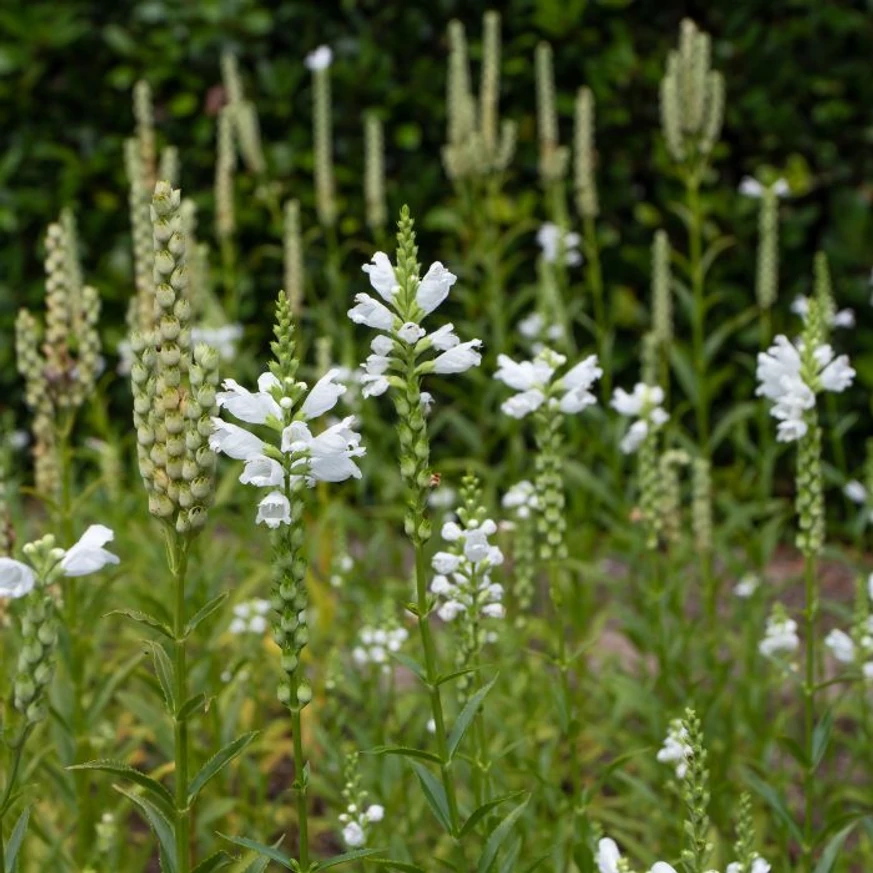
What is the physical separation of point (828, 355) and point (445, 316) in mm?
4117

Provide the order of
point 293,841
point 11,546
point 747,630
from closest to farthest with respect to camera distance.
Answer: point 11,546, point 293,841, point 747,630

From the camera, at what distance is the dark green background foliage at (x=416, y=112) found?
277 inches

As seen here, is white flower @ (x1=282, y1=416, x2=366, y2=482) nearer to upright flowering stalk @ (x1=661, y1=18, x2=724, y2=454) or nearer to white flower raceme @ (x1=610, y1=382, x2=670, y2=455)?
white flower raceme @ (x1=610, y1=382, x2=670, y2=455)

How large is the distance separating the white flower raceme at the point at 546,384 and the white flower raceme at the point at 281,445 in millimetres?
860

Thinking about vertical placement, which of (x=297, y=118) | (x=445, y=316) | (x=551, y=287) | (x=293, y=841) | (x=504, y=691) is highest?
(x=297, y=118)

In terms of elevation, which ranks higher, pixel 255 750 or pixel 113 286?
pixel 113 286

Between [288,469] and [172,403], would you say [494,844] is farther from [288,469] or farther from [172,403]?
[172,403]

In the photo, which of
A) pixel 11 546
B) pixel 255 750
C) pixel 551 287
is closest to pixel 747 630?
pixel 551 287

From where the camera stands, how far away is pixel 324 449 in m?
2.11

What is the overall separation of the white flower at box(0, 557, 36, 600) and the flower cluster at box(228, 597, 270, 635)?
6.99 feet

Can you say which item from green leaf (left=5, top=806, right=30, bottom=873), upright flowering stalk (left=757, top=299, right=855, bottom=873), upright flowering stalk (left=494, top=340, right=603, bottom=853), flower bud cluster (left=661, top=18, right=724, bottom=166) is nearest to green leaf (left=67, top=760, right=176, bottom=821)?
green leaf (left=5, top=806, right=30, bottom=873)

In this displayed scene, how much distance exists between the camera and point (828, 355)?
3.04 metres

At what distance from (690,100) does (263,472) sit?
11.0 ft

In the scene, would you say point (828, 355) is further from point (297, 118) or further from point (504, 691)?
point (297, 118)
